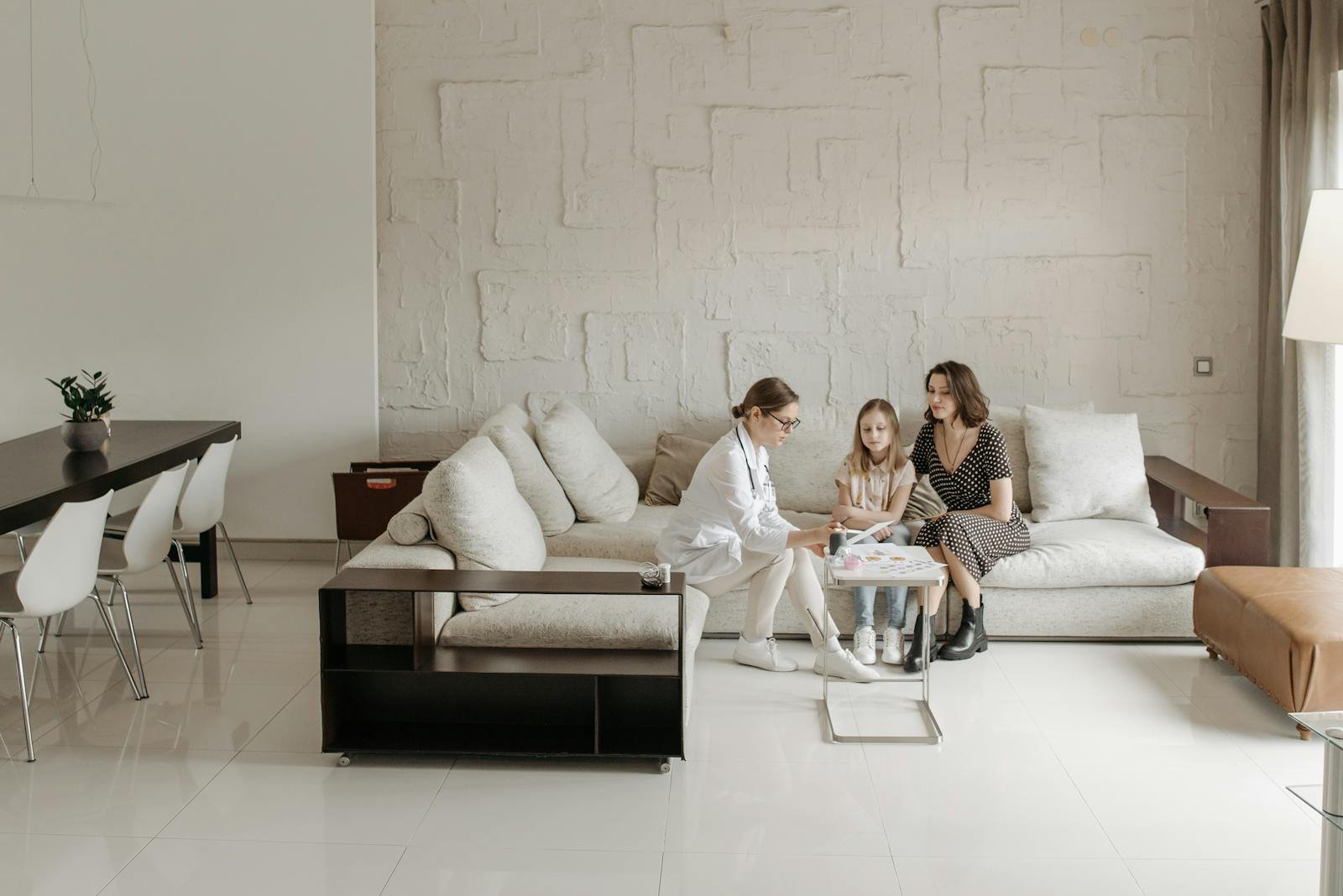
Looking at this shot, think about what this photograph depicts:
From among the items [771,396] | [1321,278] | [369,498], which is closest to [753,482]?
[771,396]

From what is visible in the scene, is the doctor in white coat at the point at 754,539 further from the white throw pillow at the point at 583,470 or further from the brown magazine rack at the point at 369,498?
the brown magazine rack at the point at 369,498

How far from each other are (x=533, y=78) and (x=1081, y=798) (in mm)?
3989

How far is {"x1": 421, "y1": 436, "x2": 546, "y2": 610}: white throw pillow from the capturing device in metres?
3.78

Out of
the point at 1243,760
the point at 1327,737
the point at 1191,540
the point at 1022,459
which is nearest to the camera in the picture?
the point at 1327,737

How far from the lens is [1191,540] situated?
4926 mm

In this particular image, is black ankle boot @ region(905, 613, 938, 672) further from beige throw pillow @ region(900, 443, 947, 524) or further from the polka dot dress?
beige throw pillow @ region(900, 443, 947, 524)

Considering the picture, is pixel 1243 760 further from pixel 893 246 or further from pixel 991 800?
pixel 893 246

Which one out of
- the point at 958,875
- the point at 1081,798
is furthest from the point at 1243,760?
the point at 958,875

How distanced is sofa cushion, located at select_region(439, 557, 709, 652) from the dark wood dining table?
1.33m

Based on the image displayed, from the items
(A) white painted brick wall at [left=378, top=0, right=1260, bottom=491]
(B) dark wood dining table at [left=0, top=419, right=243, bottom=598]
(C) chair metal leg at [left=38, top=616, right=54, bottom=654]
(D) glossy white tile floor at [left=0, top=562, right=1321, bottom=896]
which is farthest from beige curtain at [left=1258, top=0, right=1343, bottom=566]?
(C) chair metal leg at [left=38, top=616, right=54, bottom=654]

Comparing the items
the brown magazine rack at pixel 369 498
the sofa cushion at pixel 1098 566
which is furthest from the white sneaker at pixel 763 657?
the brown magazine rack at pixel 369 498

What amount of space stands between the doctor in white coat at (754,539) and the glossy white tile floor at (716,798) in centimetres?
17

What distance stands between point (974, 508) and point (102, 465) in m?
3.21

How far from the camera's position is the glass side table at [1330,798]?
228 centimetres
